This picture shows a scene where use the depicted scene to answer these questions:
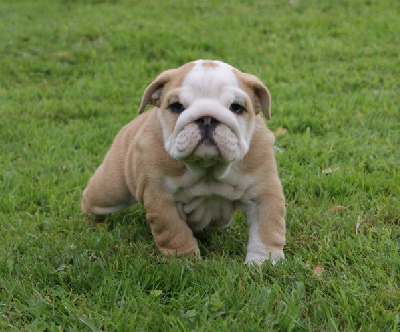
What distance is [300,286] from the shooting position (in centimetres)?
319

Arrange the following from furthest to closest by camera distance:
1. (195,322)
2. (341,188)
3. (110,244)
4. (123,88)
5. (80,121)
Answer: (123,88)
(80,121)
(341,188)
(110,244)
(195,322)

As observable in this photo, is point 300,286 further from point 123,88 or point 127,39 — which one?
point 127,39

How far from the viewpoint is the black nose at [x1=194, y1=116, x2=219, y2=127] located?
3201 mm

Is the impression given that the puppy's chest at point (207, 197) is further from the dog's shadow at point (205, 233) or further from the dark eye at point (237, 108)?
the dark eye at point (237, 108)

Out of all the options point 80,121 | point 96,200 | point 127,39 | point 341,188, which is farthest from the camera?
point 127,39

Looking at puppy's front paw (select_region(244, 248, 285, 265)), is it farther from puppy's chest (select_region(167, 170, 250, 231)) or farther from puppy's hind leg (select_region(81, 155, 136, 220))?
puppy's hind leg (select_region(81, 155, 136, 220))

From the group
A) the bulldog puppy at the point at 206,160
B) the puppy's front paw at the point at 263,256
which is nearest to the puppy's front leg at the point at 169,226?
the bulldog puppy at the point at 206,160

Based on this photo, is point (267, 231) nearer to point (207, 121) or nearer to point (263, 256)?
point (263, 256)

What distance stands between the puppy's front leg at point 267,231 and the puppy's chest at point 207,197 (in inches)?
4.7

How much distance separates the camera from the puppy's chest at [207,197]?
11.9ft

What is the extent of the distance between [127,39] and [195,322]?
623 centimetres

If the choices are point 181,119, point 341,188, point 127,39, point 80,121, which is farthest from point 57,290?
point 127,39

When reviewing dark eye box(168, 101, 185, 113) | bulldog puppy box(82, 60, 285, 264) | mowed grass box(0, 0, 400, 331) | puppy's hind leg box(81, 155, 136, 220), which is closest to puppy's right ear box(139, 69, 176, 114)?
bulldog puppy box(82, 60, 285, 264)

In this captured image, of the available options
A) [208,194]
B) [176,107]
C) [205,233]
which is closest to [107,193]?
[205,233]
